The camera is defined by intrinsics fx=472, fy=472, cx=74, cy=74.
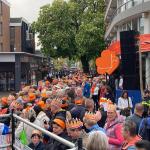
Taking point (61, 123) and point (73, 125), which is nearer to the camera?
point (73, 125)

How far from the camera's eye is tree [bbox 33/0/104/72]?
194 feet

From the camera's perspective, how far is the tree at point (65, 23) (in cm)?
5925

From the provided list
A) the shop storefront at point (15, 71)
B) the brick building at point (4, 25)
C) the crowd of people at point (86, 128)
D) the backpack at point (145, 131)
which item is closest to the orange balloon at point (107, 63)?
the crowd of people at point (86, 128)

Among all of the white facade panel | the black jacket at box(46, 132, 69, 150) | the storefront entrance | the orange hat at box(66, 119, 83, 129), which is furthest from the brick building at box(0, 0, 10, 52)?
the black jacket at box(46, 132, 69, 150)

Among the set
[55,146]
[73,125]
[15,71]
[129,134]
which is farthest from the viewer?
[15,71]

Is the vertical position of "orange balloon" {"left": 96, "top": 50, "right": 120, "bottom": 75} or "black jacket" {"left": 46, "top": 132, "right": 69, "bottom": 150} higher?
"orange balloon" {"left": 96, "top": 50, "right": 120, "bottom": 75}

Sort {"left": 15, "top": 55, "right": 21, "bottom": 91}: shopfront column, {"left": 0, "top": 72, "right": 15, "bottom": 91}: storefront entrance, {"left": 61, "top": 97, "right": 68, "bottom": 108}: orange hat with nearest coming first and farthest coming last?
{"left": 61, "top": 97, "right": 68, "bottom": 108}: orange hat → {"left": 15, "top": 55, "right": 21, "bottom": 91}: shopfront column → {"left": 0, "top": 72, "right": 15, "bottom": 91}: storefront entrance

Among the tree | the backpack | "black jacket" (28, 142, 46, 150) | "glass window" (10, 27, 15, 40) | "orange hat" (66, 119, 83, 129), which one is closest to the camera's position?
"orange hat" (66, 119, 83, 129)

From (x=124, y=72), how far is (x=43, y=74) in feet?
168

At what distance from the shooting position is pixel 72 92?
13055 millimetres

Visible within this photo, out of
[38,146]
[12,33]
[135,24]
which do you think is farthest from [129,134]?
[12,33]

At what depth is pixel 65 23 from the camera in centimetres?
6100

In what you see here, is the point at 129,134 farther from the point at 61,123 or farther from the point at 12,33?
the point at 12,33

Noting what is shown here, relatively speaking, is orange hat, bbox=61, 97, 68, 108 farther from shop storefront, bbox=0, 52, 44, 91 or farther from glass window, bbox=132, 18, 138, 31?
shop storefront, bbox=0, 52, 44, 91
